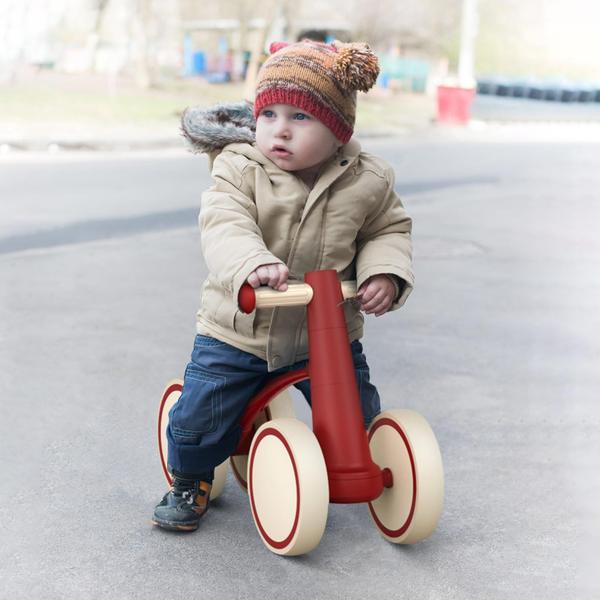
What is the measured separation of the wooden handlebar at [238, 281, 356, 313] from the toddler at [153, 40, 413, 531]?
0.03 metres

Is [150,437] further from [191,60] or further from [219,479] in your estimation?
[191,60]

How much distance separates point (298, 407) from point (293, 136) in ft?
5.40

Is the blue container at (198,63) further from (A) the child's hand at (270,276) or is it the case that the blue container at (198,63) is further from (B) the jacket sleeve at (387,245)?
(A) the child's hand at (270,276)

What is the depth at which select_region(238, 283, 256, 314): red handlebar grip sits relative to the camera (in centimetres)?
268

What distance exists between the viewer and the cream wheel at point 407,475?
2898 mm

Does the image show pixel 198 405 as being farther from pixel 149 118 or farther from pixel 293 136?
pixel 149 118

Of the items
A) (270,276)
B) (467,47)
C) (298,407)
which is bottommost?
(467,47)

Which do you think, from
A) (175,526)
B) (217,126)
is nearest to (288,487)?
(175,526)

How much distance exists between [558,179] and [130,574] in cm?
1072

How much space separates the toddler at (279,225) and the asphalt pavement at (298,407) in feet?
1.06

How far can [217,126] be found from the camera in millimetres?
3031

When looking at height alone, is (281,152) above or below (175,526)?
above

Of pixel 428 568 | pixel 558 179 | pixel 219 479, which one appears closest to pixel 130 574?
pixel 219 479

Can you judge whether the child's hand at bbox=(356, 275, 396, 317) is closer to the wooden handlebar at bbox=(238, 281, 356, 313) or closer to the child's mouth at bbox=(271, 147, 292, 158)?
the wooden handlebar at bbox=(238, 281, 356, 313)
